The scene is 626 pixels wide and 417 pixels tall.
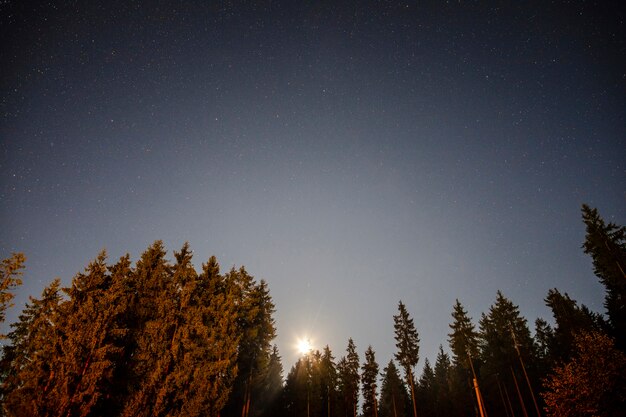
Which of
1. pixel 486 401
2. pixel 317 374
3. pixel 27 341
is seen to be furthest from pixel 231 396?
pixel 486 401

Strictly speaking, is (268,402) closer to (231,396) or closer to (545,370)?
(231,396)

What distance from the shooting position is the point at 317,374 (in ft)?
162

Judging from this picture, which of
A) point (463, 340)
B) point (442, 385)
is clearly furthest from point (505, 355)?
point (442, 385)

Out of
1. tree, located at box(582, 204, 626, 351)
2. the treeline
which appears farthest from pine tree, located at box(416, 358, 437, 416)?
tree, located at box(582, 204, 626, 351)

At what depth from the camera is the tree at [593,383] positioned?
19.2 m

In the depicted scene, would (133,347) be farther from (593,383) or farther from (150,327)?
(593,383)

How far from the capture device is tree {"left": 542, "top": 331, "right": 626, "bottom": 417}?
62.9 ft

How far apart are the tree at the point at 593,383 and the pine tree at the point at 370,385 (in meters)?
33.5

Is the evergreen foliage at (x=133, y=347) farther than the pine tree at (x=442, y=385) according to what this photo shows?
No

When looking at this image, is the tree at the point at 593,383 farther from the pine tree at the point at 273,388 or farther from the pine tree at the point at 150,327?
the pine tree at the point at 273,388

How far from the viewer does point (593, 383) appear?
19844mm

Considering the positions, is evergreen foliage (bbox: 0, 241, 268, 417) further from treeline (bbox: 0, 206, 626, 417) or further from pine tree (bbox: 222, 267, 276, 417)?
pine tree (bbox: 222, 267, 276, 417)

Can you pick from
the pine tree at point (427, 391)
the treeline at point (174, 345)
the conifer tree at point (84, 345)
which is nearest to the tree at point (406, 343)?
the treeline at point (174, 345)

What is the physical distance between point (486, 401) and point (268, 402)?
3869 cm
